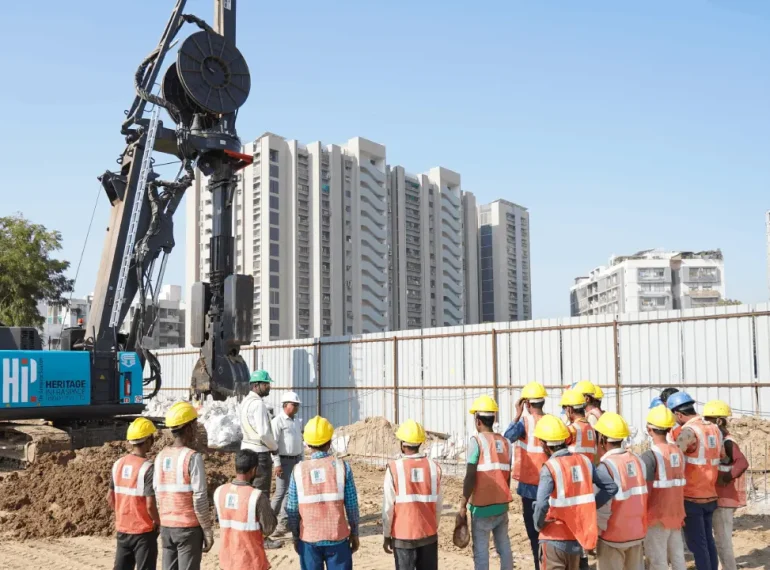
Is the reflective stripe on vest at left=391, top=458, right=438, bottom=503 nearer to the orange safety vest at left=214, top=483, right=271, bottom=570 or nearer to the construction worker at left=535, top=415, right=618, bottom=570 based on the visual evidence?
the construction worker at left=535, top=415, right=618, bottom=570

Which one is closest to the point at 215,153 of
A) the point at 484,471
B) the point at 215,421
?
the point at 215,421

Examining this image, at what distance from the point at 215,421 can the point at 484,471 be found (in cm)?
1002

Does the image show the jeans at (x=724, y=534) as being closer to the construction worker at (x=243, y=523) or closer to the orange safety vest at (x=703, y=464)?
the orange safety vest at (x=703, y=464)

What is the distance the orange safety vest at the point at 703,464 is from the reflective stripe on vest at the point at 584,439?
896mm

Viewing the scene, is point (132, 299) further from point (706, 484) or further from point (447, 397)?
point (706, 484)

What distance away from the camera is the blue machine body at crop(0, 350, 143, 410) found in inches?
452

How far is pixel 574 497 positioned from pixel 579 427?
200cm

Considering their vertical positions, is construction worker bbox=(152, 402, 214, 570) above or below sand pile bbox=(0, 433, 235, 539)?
above

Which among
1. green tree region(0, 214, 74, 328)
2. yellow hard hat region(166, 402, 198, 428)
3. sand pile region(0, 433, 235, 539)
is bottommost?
sand pile region(0, 433, 235, 539)

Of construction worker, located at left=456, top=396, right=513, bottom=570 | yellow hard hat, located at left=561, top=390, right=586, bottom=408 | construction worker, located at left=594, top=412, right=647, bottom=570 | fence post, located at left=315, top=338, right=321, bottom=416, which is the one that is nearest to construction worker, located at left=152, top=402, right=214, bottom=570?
construction worker, located at left=456, top=396, right=513, bottom=570

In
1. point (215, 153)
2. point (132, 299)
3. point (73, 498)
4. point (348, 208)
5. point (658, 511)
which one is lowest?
point (73, 498)

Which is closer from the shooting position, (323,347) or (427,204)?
(323,347)

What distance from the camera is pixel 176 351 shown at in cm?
2577

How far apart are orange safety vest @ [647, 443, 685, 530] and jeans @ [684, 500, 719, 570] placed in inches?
27.8
